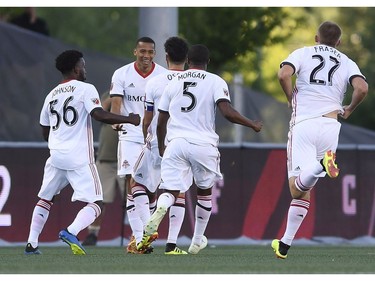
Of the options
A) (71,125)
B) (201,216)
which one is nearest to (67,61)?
(71,125)

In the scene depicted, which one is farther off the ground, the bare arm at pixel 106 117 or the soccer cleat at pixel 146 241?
the bare arm at pixel 106 117

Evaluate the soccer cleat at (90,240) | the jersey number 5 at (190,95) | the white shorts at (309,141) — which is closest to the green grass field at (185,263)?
the white shorts at (309,141)

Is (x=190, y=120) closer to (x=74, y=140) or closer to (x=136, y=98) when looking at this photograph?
(x=74, y=140)

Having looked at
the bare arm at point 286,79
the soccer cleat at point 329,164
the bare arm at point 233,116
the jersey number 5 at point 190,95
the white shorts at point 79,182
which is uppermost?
the bare arm at point 286,79

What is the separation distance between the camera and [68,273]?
10438 millimetres

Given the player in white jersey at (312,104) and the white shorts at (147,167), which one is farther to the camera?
the white shorts at (147,167)

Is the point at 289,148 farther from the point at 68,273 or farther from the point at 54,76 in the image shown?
the point at 54,76

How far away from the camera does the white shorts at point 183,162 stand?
13281mm

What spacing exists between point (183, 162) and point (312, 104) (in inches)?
58.3

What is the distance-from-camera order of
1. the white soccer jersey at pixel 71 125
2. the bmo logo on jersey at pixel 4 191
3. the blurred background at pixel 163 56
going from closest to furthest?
1. the white soccer jersey at pixel 71 125
2. the bmo logo on jersey at pixel 4 191
3. the blurred background at pixel 163 56

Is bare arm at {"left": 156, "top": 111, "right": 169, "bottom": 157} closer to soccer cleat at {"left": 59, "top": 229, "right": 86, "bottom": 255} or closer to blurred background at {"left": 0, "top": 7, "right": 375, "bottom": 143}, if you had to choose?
soccer cleat at {"left": 59, "top": 229, "right": 86, "bottom": 255}

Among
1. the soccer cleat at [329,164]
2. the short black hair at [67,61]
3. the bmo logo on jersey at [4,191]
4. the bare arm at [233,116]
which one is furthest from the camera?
the bmo logo on jersey at [4,191]

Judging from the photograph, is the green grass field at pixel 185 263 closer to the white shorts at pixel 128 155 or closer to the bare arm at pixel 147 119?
the white shorts at pixel 128 155

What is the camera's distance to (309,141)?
12.7 metres
